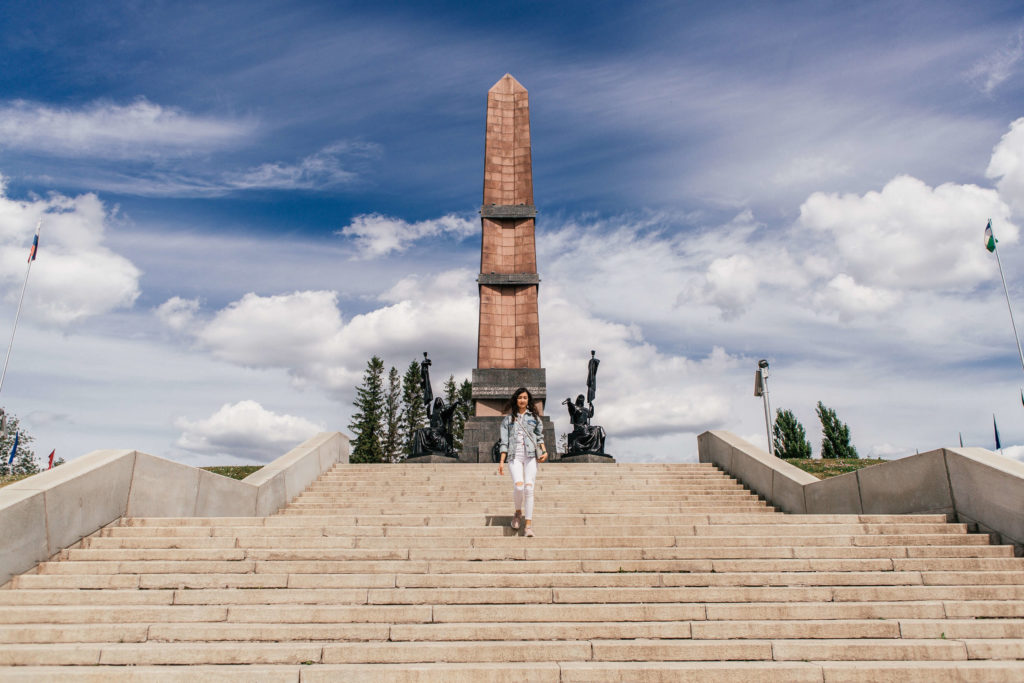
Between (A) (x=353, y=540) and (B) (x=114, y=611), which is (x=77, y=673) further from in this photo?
(A) (x=353, y=540)

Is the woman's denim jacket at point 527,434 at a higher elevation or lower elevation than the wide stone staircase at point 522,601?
higher

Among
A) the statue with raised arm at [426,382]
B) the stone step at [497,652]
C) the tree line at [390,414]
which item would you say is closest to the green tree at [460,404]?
the tree line at [390,414]

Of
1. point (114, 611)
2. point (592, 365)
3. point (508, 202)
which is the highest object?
point (508, 202)

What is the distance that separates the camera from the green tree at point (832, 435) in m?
44.5

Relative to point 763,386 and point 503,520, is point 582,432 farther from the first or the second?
point 503,520

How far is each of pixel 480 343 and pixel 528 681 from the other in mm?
16867

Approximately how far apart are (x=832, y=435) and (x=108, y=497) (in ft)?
155

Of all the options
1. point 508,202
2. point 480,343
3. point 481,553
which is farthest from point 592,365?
point 481,553

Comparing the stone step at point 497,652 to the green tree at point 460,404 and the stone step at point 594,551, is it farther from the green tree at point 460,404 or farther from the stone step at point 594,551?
the green tree at point 460,404

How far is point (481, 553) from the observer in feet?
20.5

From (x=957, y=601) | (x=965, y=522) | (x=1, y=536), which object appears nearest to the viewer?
(x=957, y=601)

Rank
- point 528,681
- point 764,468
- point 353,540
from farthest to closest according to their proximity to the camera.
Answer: point 764,468
point 353,540
point 528,681

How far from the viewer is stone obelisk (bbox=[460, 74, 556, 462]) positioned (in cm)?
2008

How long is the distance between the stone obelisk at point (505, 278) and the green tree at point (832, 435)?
3327cm
